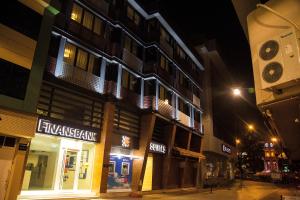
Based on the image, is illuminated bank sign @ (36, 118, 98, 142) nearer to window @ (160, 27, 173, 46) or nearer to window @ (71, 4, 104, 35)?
window @ (71, 4, 104, 35)

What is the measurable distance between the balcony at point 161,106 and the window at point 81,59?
18.1 feet

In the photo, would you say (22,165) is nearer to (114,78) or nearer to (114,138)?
(114,138)

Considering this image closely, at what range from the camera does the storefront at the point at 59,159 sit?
1515 centimetres

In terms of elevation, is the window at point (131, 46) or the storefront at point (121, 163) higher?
the window at point (131, 46)

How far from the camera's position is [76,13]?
1834 cm

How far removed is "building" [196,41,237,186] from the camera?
36.4m

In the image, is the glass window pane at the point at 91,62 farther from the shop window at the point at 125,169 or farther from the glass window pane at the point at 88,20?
the shop window at the point at 125,169

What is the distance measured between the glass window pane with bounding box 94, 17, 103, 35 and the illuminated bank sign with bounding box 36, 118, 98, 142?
7.77 metres

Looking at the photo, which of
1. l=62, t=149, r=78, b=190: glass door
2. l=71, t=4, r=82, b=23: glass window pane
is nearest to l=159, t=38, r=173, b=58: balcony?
l=71, t=4, r=82, b=23: glass window pane

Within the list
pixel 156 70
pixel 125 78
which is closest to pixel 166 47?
pixel 156 70

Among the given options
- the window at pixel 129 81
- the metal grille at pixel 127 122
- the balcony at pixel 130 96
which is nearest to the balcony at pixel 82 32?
the window at pixel 129 81

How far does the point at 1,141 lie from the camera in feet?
41.8

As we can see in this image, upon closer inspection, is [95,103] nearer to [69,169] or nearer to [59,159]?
[59,159]

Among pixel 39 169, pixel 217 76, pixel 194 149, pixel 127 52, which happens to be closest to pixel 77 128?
pixel 39 169
